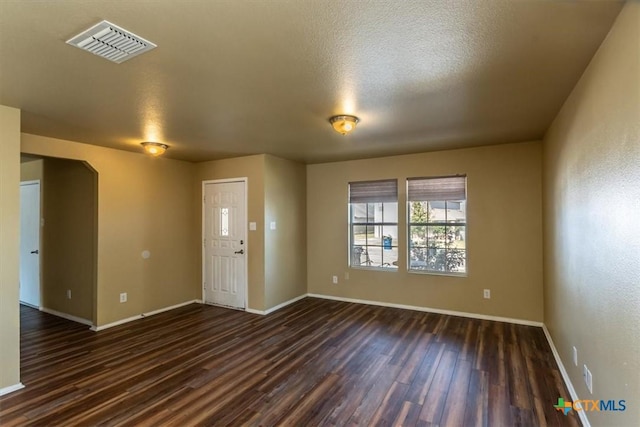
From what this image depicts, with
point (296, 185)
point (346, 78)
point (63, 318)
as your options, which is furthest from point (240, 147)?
point (63, 318)

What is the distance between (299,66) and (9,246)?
293cm

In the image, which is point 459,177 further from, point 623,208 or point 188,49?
point 188,49

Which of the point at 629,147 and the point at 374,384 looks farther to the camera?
the point at 374,384

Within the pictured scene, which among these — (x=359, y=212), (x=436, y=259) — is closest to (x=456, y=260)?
(x=436, y=259)

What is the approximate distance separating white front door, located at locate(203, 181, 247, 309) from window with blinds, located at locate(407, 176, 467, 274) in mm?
2717

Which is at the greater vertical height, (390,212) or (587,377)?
(390,212)

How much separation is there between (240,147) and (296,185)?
4.86 feet

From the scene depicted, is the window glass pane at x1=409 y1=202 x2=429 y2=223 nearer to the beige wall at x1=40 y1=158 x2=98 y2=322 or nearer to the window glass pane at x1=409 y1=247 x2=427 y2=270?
the window glass pane at x1=409 y1=247 x2=427 y2=270

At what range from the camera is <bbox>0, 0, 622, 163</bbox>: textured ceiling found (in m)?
1.55

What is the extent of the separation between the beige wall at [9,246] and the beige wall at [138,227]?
105 centimetres

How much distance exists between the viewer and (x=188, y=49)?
1.88 meters

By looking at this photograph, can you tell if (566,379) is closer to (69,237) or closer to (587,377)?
(587,377)

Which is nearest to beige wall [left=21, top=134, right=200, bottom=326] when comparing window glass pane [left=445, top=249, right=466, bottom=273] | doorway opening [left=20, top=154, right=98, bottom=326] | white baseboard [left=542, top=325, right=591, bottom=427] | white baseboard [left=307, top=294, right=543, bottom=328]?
doorway opening [left=20, top=154, right=98, bottom=326]

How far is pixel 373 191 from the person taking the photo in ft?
17.9
